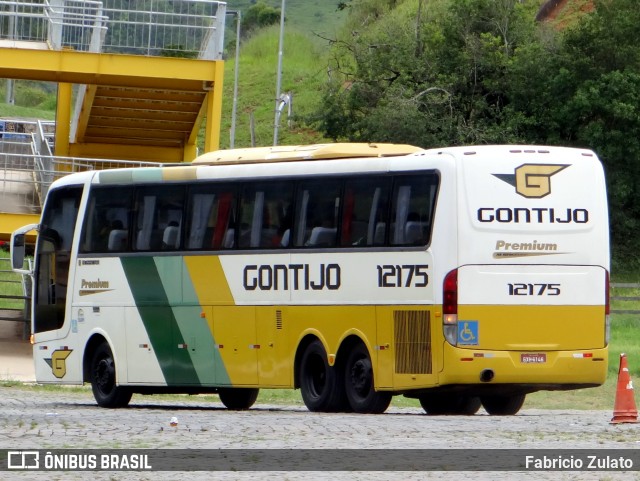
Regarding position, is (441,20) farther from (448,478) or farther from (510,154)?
(448,478)

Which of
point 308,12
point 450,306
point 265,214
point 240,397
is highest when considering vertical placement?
point 308,12

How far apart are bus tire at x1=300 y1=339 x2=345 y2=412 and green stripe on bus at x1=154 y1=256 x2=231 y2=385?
1.55 m

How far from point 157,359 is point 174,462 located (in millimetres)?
10106

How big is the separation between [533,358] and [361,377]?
2.20 meters

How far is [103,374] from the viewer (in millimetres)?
22203

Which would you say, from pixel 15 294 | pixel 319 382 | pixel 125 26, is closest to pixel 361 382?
pixel 319 382

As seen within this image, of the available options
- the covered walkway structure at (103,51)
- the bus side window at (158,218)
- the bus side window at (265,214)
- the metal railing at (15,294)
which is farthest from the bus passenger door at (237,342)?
the metal railing at (15,294)

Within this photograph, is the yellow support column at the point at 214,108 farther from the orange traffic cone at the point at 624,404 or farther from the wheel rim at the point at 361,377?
the orange traffic cone at the point at 624,404

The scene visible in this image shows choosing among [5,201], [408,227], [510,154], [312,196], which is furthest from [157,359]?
[5,201]

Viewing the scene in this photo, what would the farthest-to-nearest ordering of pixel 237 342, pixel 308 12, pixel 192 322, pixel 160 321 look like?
pixel 308 12
pixel 160 321
pixel 192 322
pixel 237 342

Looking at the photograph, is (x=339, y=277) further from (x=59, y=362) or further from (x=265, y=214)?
(x=59, y=362)

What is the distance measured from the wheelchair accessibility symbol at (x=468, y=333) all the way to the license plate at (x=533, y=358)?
2.16 ft

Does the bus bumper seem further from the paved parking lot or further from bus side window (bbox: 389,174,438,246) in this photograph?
bus side window (bbox: 389,174,438,246)

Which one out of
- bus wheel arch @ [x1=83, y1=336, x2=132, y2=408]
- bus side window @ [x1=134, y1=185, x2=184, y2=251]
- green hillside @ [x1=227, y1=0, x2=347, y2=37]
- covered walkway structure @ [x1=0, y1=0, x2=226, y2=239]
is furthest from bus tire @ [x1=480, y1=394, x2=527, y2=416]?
green hillside @ [x1=227, y1=0, x2=347, y2=37]
